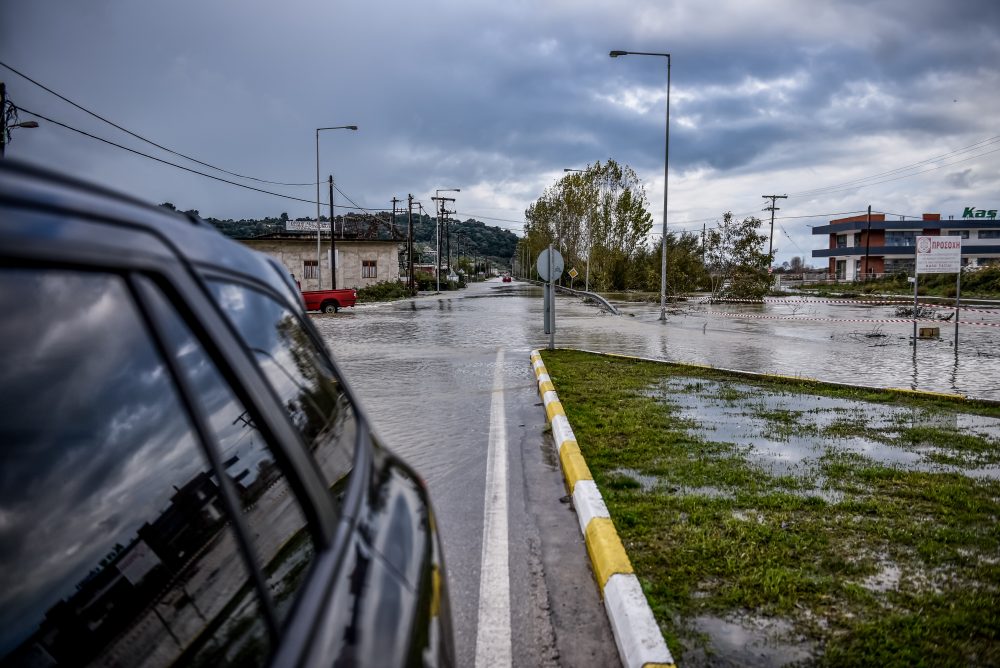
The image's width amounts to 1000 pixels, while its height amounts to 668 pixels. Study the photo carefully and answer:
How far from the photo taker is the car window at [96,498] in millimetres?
992

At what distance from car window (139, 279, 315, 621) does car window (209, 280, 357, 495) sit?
0.40 ft

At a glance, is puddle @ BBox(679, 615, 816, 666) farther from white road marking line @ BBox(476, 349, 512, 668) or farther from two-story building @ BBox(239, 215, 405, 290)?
two-story building @ BBox(239, 215, 405, 290)

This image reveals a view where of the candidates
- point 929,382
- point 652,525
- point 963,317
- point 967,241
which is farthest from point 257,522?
point 967,241

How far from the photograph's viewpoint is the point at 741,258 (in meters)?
43.1

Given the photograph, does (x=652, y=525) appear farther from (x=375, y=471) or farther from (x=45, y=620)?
(x=45, y=620)

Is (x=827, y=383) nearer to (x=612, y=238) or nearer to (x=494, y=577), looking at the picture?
(x=494, y=577)

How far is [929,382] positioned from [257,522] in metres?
11.5

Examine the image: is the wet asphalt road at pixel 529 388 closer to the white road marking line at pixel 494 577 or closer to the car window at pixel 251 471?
the white road marking line at pixel 494 577

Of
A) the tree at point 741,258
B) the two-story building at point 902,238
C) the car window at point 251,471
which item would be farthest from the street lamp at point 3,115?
the two-story building at point 902,238

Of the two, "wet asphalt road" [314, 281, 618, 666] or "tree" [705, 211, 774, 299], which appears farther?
"tree" [705, 211, 774, 299]

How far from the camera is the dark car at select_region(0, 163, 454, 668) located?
3.18 ft

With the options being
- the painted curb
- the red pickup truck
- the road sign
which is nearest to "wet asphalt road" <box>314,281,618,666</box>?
the road sign

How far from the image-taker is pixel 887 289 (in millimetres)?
56500

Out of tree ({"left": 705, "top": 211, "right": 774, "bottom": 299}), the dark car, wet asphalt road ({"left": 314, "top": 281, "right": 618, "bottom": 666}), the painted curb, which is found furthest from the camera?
tree ({"left": 705, "top": 211, "right": 774, "bottom": 299})
